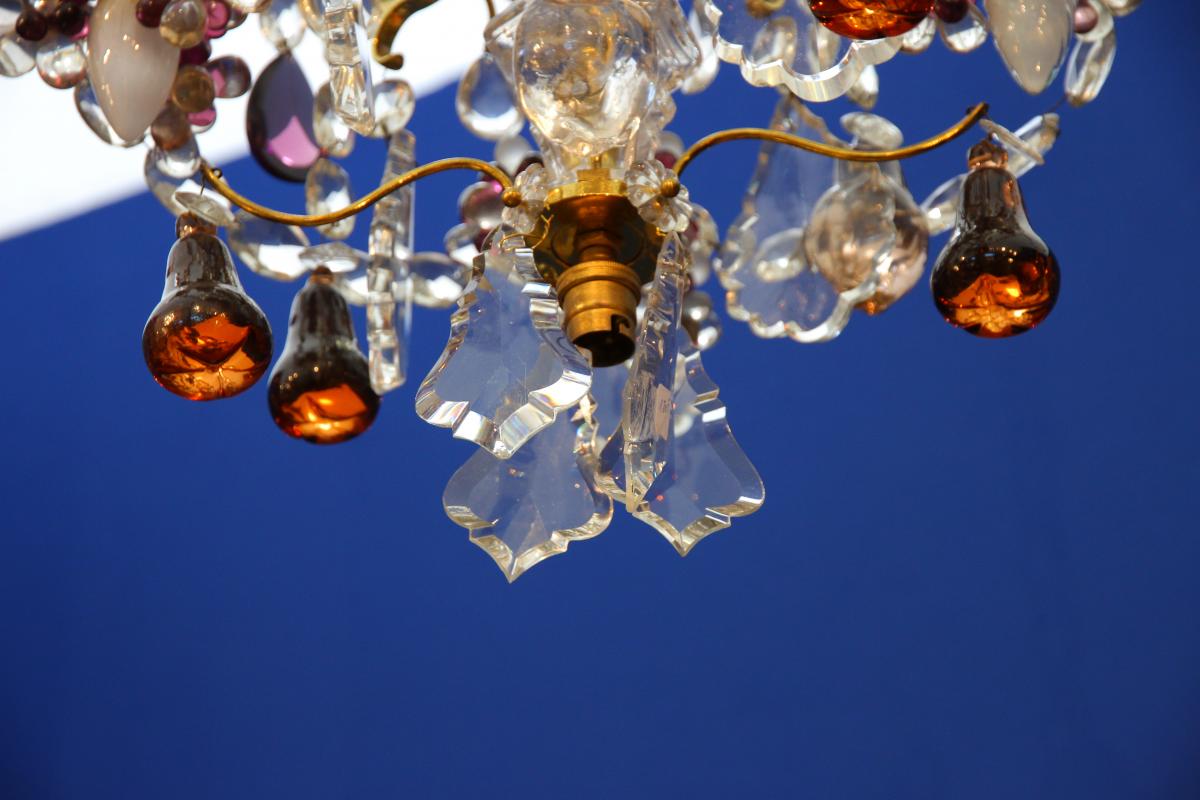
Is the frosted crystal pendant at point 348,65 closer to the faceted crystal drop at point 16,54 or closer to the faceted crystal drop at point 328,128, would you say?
the faceted crystal drop at point 328,128

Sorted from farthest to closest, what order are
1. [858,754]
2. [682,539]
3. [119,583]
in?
[119,583] → [858,754] → [682,539]

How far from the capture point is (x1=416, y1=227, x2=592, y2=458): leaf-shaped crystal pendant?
0.89 m

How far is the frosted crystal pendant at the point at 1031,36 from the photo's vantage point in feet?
3.08

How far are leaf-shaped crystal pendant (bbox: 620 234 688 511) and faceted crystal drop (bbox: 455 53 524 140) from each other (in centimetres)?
36

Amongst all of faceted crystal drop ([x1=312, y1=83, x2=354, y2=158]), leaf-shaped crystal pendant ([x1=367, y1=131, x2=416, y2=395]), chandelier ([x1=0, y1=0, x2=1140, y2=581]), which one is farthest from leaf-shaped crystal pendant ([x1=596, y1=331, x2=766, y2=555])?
faceted crystal drop ([x1=312, y1=83, x2=354, y2=158])

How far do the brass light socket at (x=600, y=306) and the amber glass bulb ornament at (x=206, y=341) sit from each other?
194 mm

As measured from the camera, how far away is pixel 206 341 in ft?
3.15

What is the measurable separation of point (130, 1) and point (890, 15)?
490 millimetres

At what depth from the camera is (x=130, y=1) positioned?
1.02 meters

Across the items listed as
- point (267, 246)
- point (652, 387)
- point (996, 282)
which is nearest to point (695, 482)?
point (652, 387)

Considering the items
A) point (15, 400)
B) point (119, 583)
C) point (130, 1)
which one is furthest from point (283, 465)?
point (130, 1)

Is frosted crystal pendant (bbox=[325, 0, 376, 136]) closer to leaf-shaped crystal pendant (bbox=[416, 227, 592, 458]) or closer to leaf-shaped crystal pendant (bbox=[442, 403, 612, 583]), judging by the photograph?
leaf-shaped crystal pendant (bbox=[416, 227, 592, 458])

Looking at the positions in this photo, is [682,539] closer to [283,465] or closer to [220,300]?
[220,300]

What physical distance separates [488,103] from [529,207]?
310mm
